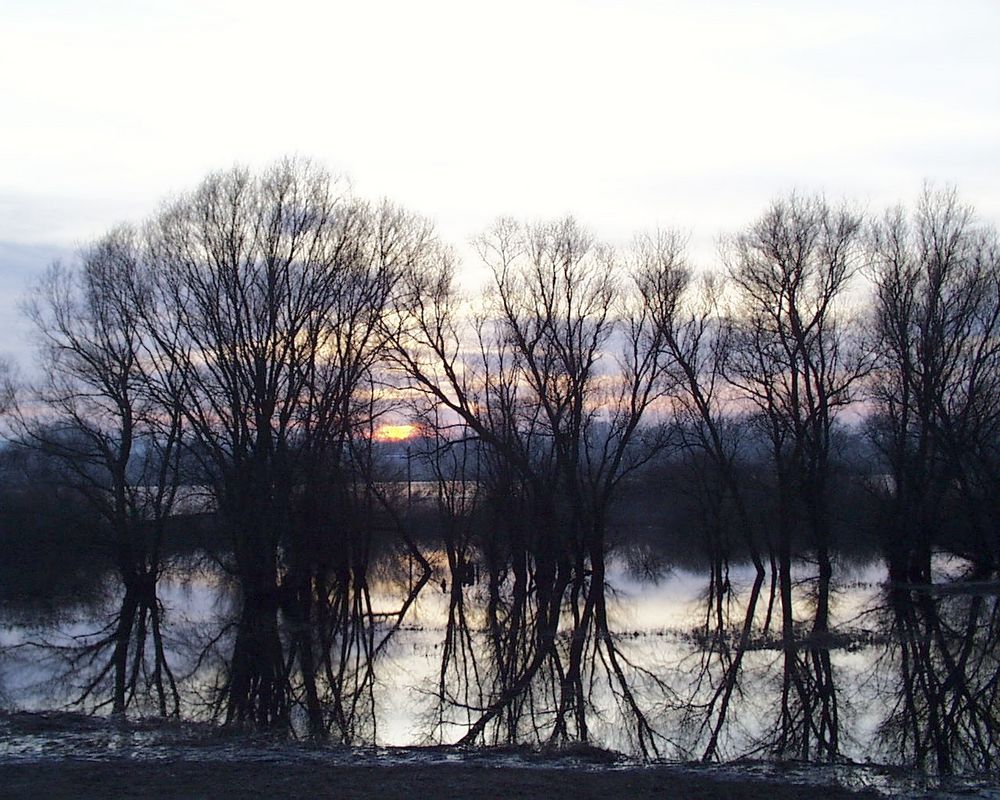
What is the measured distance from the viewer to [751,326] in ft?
104

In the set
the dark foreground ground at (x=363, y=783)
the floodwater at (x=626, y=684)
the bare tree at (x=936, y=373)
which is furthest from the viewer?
the bare tree at (x=936, y=373)

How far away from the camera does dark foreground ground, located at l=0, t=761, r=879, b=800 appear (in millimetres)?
8281

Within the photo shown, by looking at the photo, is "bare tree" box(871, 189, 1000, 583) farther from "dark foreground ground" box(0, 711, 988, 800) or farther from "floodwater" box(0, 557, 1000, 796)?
"dark foreground ground" box(0, 711, 988, 800)

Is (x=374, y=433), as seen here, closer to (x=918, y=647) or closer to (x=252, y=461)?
(x=252, y=461)

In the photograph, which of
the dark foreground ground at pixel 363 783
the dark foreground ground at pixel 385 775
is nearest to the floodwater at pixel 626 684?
Answer: the dark foreground ground at pixel 385 775

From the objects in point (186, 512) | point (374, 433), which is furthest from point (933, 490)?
point (186, 512)

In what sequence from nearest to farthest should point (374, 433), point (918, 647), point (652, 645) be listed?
point (918, 647) → point (652, 645) → point (374, 433)

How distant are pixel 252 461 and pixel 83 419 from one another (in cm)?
964

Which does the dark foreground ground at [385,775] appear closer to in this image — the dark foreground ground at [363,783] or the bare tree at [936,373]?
the dark foreground ground at [363,783]

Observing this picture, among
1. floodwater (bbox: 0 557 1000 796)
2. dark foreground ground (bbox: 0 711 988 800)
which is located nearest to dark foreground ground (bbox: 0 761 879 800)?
dark foreground ground (bbox: 0 711 988 800)

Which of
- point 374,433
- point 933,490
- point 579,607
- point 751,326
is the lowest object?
point 579,607

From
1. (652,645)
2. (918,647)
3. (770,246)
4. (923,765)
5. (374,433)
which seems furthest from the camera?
(374,433)

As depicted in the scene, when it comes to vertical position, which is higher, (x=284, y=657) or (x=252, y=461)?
(x=252, y=461)

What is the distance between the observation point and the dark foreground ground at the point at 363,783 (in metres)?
8.28
